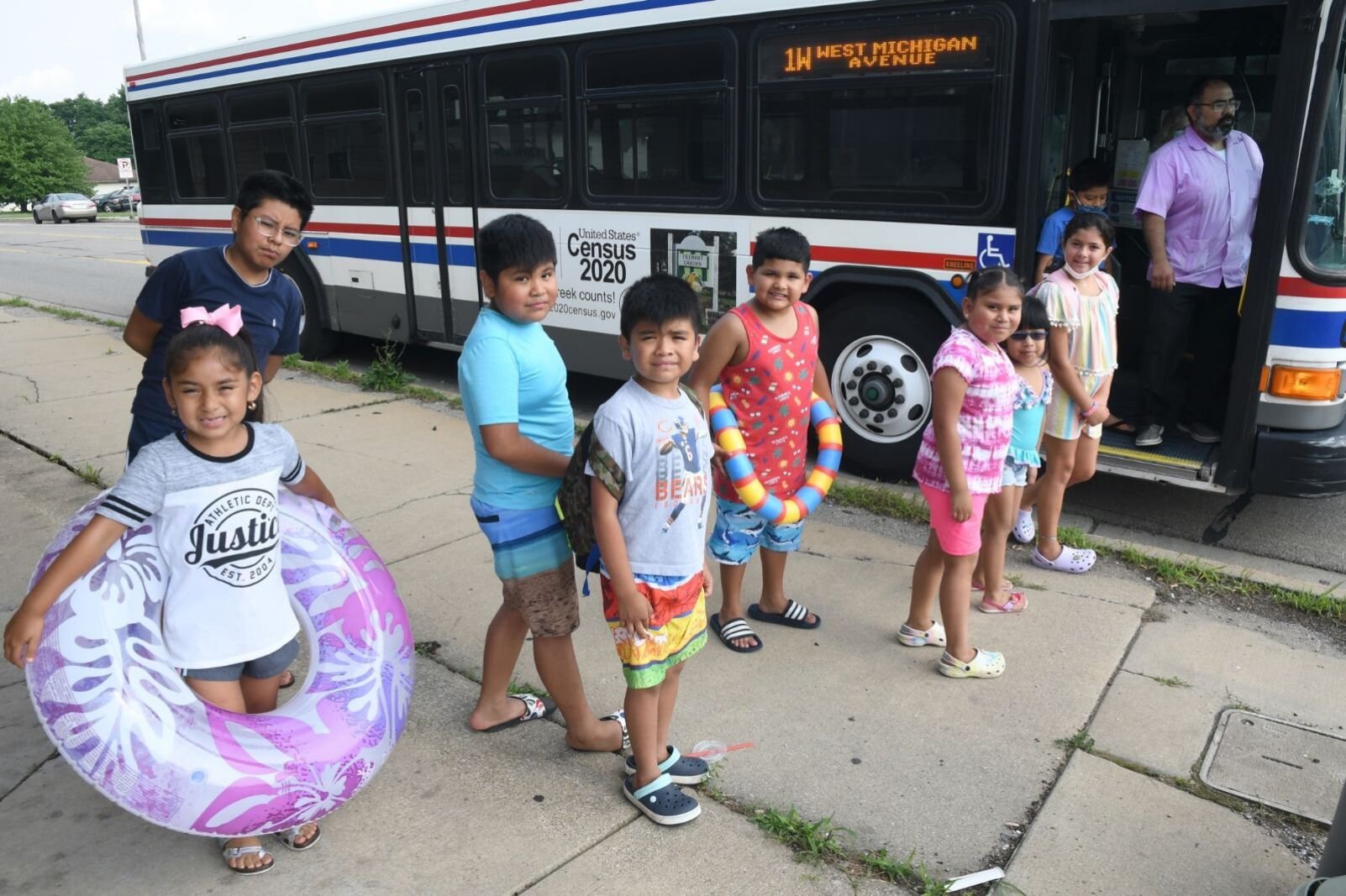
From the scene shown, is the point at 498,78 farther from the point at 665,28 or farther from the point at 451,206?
the point at 665,28

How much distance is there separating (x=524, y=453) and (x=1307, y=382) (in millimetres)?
3737

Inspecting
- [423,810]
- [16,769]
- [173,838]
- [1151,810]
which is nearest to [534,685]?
[423,810]

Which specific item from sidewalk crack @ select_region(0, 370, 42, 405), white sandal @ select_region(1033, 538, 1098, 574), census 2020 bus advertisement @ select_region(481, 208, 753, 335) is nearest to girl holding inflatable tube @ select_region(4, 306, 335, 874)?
white sandal @ select_region(1033, 538, 1098, 574)

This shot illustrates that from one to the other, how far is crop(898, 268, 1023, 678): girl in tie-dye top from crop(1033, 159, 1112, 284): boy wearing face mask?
6.37ft

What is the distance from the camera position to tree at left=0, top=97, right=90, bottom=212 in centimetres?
5750

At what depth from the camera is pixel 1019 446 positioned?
4051mm

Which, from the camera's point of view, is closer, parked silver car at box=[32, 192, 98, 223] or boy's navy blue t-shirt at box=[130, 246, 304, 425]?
boy's navy blue t-shirt at box=[130, 246, 304, 425]

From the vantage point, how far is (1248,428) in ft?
15.4

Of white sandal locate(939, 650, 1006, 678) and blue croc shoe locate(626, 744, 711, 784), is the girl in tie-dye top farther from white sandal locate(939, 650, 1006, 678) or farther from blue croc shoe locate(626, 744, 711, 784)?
blue croc shoe locate(626, 744, 711, 784)

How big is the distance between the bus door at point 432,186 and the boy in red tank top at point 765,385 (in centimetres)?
471

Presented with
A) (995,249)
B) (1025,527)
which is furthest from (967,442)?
(995,249)

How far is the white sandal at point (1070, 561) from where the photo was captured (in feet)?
15.2

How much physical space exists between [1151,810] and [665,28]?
509 cm

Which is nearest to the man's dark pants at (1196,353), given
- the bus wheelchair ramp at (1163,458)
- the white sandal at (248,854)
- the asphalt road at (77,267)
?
the bus wheelchair ramp at (1163,458)
